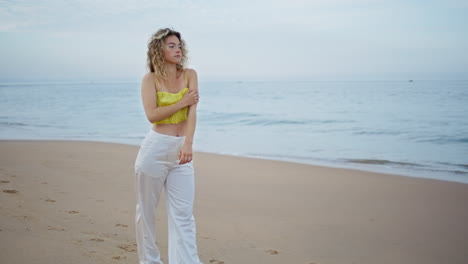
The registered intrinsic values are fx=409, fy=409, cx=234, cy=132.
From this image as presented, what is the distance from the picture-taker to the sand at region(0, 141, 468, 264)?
4.09m

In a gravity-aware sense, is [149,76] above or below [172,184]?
above

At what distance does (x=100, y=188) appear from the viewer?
662cm

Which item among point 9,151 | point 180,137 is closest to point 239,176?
point 180,137

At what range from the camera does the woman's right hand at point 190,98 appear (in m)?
2.94

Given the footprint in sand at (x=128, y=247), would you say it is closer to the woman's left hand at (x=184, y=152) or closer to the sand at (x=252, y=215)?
the sand at (x=252, y=215)

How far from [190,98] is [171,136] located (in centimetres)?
31

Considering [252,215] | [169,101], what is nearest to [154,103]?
[169,101]

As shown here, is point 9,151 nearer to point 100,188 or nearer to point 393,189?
point 100,188

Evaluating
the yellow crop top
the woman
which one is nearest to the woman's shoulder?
the woman

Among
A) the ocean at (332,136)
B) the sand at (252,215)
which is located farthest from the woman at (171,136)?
the ocean at (332,136)

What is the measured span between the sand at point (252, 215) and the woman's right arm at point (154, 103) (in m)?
1.56

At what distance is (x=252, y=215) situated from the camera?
18.3 feet

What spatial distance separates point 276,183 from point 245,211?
6.30 ft

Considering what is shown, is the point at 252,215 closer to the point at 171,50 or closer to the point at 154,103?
the point at 154,103
